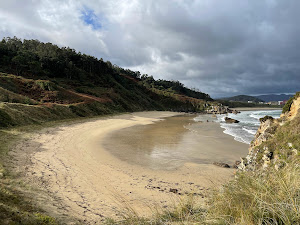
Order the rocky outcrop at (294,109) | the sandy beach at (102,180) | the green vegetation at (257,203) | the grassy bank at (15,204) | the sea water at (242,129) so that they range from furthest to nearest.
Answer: the sea water at (242,129), the rocky outcrop at (294,109), the sandy beach at (102,180), the grassy bank at (15,204), the green vegetation at (257,203)

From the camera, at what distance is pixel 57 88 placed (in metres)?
38.6

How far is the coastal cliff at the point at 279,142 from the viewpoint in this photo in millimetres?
7270

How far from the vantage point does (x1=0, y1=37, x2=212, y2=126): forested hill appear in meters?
25.8

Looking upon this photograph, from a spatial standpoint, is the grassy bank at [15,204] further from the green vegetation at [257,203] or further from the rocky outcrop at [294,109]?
the rocky outcrop at [294,109]

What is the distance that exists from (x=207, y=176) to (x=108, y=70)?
7958 centimetres

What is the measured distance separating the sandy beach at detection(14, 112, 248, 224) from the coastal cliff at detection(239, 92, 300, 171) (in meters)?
1.51

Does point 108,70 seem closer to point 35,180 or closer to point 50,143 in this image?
point 50,143

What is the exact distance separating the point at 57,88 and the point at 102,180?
3575 cm

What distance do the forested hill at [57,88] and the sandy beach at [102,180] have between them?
32.4 feet

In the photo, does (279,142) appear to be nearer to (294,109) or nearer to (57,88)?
(294,109)

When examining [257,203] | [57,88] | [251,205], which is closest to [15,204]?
[251,205]

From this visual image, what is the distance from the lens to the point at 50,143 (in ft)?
45.1

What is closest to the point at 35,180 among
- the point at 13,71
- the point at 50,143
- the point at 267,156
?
the point at 50,143

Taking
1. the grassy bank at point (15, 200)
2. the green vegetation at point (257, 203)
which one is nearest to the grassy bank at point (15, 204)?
the grassy bank at point (15, 200)
